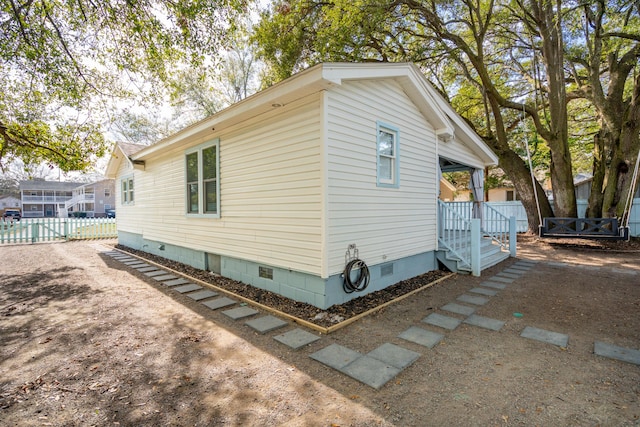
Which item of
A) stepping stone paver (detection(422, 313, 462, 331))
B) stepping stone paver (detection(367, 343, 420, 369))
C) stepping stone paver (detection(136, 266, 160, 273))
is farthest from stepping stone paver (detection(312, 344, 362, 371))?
stepping stone paver (detection(136, 266, 160, 273))

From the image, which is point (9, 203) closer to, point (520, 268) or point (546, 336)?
point (520, 268)

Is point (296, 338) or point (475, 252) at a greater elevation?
point (475, 252)

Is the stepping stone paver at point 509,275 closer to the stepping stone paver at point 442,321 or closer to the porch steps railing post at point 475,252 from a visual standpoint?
the porch steps railing post at point 475,252

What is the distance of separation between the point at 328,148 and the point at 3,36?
7678 millimetres

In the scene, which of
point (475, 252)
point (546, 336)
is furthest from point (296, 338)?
point (475, 252)

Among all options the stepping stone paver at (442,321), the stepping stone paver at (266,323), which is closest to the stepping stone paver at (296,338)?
the stepping stone paver at (266,323)

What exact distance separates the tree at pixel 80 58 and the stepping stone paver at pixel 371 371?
22.6 ft

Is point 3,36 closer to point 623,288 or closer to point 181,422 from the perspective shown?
point 181,422

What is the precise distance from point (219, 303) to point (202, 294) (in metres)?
0.66

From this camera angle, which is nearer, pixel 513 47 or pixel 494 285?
pixel 494 285

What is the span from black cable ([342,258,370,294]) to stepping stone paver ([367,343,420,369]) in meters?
1.27

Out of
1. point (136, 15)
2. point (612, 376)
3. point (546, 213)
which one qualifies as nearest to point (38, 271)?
point (136, 15)

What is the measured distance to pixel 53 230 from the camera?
1256 cm

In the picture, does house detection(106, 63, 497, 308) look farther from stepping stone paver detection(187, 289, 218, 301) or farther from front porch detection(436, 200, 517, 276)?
stepping stone paver detection(187, 289, 218, 301)
